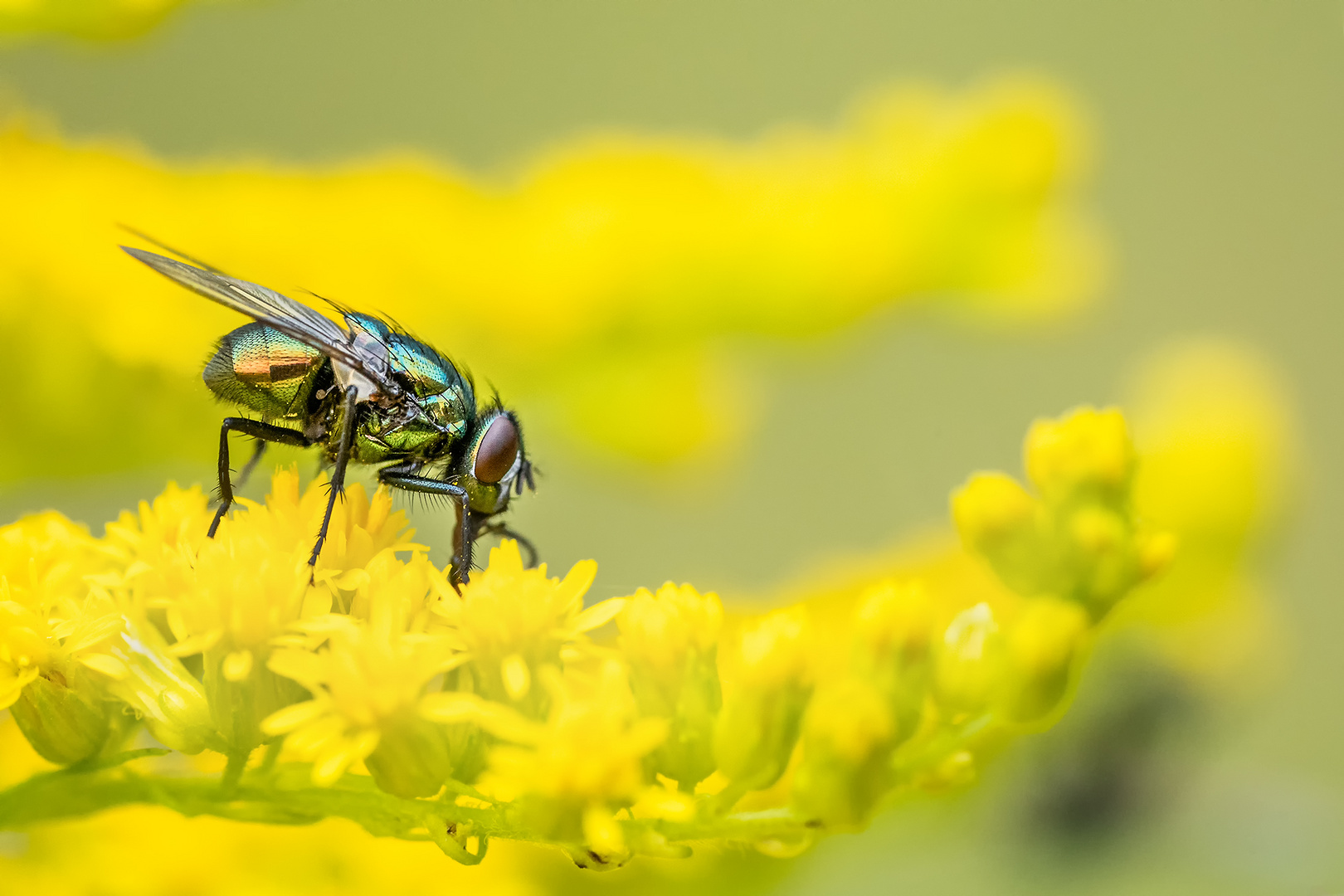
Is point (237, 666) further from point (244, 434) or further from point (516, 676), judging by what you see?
point (244, 434)

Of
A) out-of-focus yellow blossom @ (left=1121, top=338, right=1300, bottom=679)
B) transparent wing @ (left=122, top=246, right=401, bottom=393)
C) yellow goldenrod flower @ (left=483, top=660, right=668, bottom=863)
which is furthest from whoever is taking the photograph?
out-of-focus yellow blossom @ (left=1121, top=338, right=1300, bottom=679)

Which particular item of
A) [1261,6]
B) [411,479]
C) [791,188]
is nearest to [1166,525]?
[791,188]

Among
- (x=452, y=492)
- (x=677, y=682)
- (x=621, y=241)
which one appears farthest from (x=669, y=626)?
(x=621, y=241)

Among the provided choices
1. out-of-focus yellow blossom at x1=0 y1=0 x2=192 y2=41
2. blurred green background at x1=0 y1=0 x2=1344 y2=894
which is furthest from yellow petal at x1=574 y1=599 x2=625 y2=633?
blurred green background at x1=0 y1=0 x2=1344 y2=894

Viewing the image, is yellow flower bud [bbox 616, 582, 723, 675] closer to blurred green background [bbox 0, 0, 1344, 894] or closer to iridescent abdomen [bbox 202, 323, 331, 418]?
iridescent abdomen [bbox 202, 323, 331, 418]

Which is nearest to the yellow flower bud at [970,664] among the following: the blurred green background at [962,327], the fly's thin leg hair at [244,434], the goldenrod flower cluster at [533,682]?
the goldenrod flower cluster at [533,682]

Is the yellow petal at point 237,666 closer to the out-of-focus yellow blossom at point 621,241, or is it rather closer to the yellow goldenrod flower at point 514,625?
the yellow goldenrod flower at point 514,625
